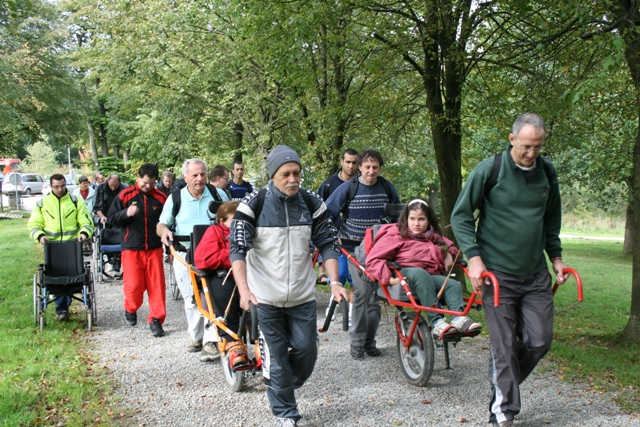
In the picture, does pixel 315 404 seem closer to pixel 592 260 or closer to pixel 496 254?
pixel 496 254

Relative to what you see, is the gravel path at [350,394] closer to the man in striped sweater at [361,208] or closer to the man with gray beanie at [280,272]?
the man in striped sweater at [361,208]

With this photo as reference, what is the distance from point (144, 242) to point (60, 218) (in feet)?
4.82

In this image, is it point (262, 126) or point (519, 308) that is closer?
point (519, 308)

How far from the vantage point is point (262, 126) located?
904 inches

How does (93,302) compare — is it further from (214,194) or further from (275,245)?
(275,245)

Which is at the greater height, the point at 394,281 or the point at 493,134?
the point at 493,134

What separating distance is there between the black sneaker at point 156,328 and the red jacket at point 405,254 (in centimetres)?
338

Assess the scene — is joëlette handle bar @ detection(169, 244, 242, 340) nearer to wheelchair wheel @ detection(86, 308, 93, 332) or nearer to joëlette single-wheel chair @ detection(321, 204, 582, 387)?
joëlette single-wheel chair @ detection(321, 204, 582, 387)

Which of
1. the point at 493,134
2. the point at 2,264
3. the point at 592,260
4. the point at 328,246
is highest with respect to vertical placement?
the point at 493,134

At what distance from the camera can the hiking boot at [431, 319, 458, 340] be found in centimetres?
538

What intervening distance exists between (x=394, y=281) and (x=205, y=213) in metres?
2.71

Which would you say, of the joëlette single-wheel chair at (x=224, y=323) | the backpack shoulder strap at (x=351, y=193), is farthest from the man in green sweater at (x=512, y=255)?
the backpack shoulder strap at (x=351, y=193)

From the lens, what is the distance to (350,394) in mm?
5812

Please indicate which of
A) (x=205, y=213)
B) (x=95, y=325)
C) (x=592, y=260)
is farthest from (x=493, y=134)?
(x=592, y=260)
